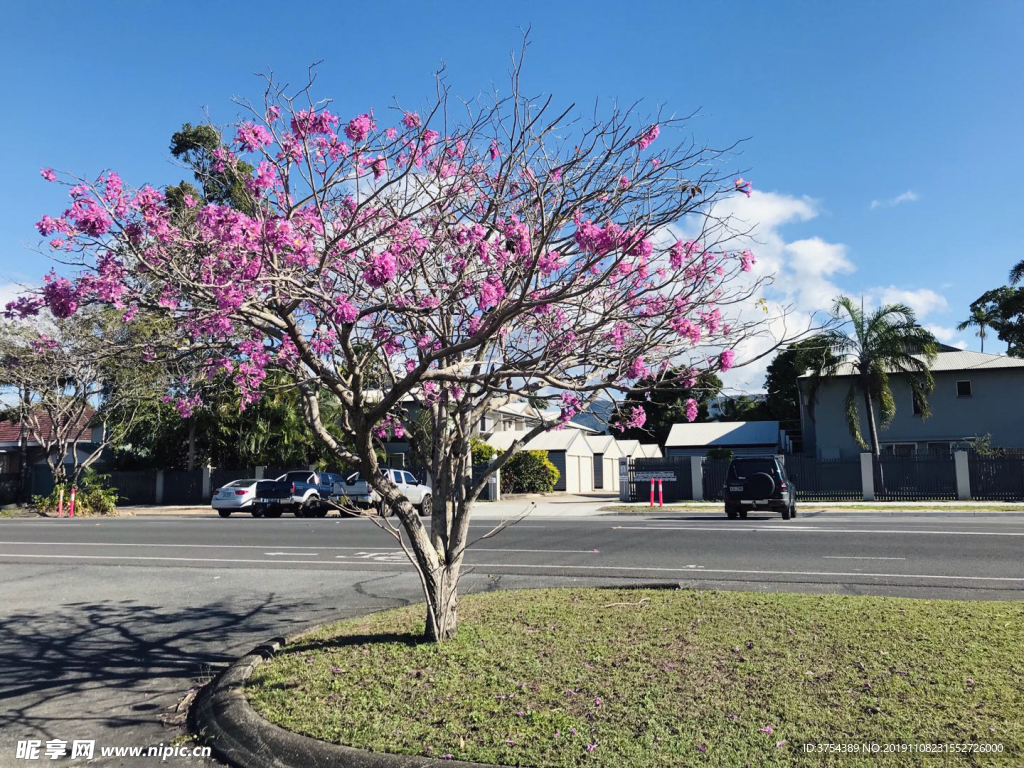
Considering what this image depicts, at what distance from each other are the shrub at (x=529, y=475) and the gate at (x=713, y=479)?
400 inches

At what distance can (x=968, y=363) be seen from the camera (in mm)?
37406

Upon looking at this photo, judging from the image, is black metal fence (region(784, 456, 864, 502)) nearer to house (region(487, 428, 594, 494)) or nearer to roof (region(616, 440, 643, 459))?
house (region(487, 428, 594, 494))

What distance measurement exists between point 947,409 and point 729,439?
12.7 m

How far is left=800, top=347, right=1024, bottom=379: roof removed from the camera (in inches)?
1419

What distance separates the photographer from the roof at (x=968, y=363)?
118ft

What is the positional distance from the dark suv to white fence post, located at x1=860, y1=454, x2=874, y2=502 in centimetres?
932

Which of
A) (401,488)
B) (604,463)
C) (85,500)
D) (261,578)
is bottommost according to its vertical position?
(261,578)

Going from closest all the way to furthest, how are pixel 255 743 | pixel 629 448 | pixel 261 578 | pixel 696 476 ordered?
pixel 255 743 < pixel 261 578 < pixel 696 476 < pixel 629 448

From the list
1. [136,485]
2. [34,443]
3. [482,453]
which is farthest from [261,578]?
[34,443]

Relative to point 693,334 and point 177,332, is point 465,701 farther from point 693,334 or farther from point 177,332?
point 177,332

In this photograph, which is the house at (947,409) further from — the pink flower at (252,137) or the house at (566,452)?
the pink flower at (252,137)

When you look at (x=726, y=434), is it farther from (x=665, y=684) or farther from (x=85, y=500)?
(x=665, y=684)

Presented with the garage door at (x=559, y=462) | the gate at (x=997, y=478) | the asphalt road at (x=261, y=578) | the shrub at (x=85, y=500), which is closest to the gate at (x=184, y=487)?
the shrub at (x=85, y=500)

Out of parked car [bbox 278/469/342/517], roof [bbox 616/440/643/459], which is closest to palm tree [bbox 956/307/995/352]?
roof [bbox 616/440/643/459]
